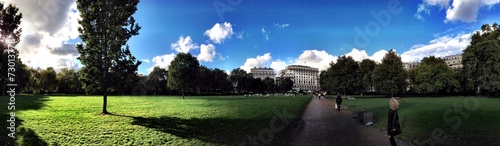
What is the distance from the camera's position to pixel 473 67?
67812mm

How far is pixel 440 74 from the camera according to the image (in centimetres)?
7488

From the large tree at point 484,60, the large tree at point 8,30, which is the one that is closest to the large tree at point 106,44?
the large tree at point 8,30

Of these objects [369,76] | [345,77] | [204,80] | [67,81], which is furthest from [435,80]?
[67,81]

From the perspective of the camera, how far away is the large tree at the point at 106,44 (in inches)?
890

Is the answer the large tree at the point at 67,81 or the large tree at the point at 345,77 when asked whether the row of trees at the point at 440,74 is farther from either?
the large tree at the point at 67,81

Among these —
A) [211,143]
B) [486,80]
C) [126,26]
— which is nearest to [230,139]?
[211,143]

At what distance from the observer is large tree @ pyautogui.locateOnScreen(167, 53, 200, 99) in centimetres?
6569

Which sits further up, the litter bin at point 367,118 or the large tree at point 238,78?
the large tree at point 238,78

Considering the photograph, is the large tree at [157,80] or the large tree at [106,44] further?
the large tree at [157,80]

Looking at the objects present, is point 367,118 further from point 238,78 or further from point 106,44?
point 238,78

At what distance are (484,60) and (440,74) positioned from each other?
10340mm

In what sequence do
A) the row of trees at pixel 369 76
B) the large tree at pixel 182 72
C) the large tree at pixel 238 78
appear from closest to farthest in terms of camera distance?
the large tree at pixel 182 72 → the row of trees at pixel 369 76 → the large tree at pixel 238 78

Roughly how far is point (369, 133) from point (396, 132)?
456cm

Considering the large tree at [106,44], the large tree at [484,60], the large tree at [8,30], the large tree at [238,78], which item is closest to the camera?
the large tree at [8,30]
